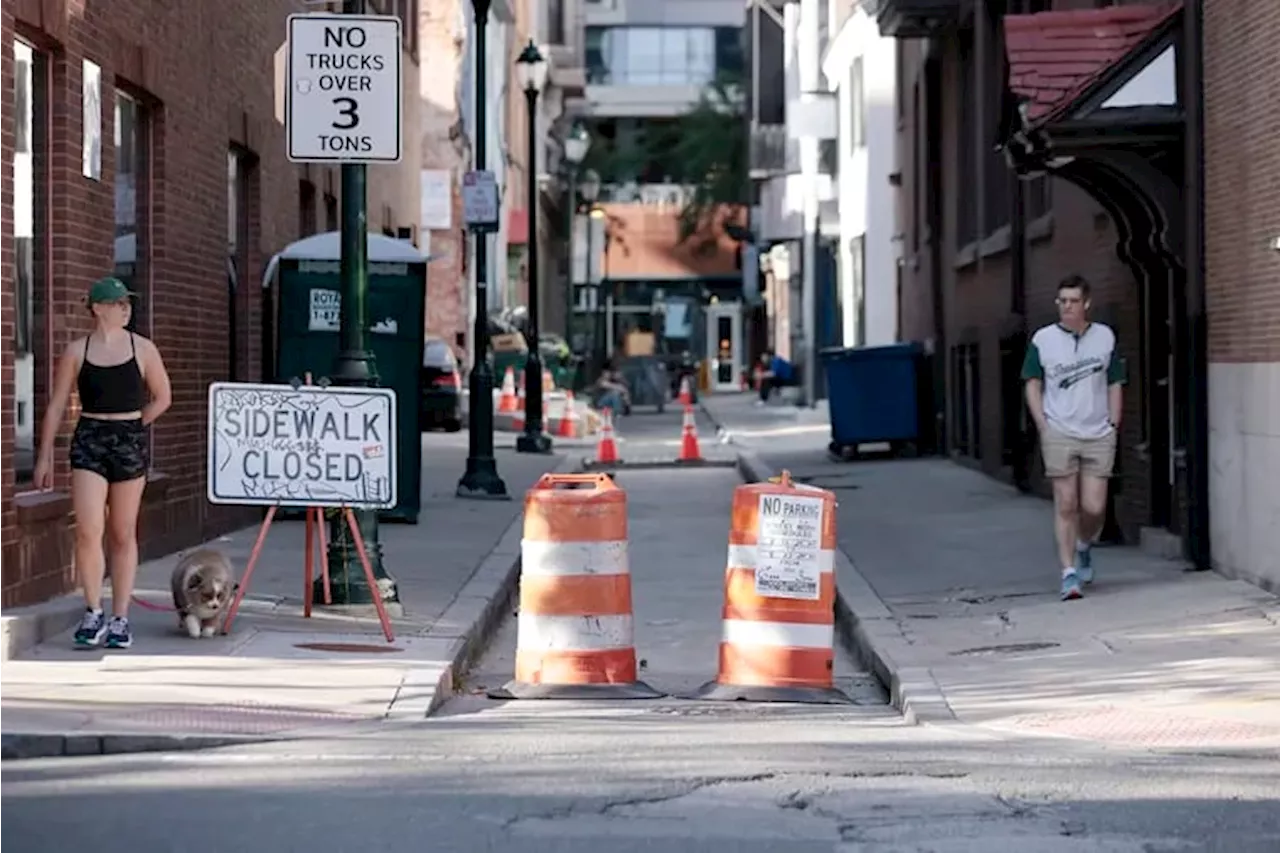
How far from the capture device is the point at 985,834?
7430mm

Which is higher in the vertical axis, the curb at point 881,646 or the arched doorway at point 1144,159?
the arched doorway at point 1144,159

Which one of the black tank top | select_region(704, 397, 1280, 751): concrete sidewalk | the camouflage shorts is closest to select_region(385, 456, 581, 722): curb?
the camouflage shorts

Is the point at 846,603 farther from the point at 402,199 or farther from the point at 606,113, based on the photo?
the point at 606,113

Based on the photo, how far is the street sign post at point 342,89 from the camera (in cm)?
1333

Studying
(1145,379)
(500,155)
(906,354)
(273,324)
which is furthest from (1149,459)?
(500,155)

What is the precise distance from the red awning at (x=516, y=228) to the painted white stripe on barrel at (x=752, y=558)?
158 feet

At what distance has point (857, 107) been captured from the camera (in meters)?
44.1

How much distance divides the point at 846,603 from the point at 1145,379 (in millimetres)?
3432

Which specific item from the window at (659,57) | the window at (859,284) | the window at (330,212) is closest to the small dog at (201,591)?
the window at (330,212)

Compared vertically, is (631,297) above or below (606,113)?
below

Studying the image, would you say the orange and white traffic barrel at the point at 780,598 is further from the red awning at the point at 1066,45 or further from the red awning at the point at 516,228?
the red awning at the point at 516,228

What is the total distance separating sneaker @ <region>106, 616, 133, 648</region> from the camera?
11.6 m

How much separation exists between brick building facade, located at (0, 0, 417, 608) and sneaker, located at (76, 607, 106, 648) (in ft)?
2.14

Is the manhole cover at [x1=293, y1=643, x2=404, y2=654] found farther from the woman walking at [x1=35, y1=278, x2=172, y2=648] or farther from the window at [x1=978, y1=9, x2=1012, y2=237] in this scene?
the window at [x1=978, y1=9, x2=1012, y2=237]
